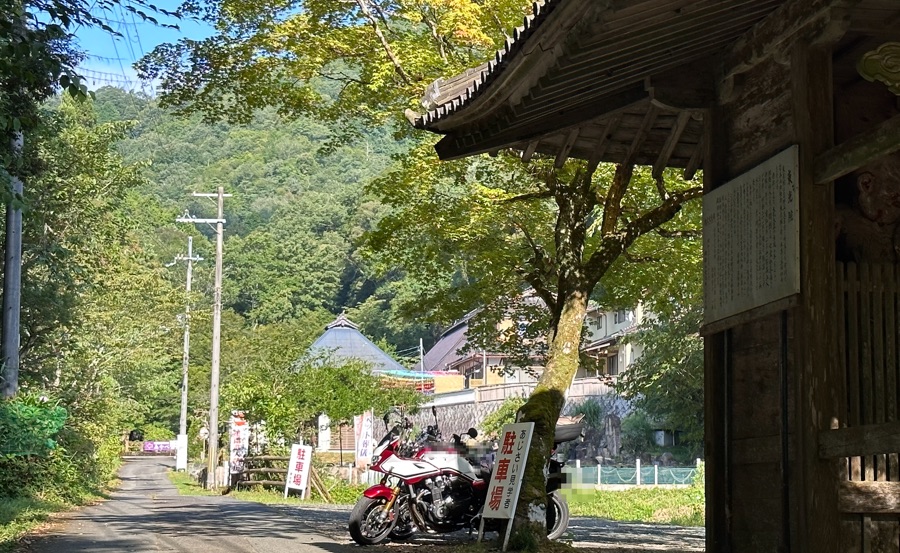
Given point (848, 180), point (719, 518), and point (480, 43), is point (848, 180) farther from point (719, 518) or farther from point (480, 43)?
point (480, 43)

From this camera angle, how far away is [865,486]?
6176 mm

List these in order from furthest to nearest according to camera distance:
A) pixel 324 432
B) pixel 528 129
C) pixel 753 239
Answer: pixel 324 432
pixel 528 129
pixel 753 239

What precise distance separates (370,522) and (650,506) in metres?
15.9

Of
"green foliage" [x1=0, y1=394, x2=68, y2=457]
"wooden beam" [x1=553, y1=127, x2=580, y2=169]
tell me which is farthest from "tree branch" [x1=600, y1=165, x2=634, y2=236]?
"green foliage" [x1=0, y1=394, x2=68, y2=457]

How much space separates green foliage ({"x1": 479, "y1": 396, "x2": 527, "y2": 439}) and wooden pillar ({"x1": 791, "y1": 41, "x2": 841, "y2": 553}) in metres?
32.6

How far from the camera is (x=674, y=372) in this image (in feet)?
116

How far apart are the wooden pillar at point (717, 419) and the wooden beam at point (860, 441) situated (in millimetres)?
1486

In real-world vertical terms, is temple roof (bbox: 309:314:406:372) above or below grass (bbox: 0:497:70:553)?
above

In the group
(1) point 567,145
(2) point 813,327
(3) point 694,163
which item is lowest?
(2) point 813,327

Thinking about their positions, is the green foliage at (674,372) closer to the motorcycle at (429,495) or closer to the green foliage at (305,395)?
the green foliage at (305,395)

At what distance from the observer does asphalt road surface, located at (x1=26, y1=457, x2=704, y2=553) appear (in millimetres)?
12477

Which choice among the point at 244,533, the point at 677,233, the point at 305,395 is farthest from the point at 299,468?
the point at 677,233

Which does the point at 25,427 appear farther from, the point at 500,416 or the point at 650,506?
the point at 500,416

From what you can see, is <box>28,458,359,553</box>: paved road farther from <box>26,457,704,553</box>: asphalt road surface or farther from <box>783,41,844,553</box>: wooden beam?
<box>783,41,844,553</box>: wooden beam
